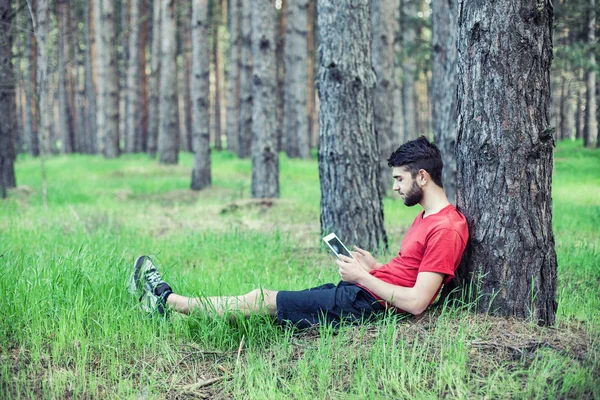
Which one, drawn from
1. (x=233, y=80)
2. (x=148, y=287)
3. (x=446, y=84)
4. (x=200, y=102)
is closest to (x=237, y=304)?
(x=148, y=287)

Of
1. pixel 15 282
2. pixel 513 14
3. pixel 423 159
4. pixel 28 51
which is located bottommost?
pixel 15 282

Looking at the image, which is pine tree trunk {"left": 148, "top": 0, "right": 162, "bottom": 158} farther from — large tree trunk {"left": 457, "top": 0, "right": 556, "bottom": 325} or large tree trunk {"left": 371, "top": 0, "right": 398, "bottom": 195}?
large tree trunk {"left": 457, "top": 0, "right": 556, "bottom": 325}

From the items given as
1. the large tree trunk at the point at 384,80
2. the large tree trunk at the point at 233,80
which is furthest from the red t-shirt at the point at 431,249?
the large tree trunk at the point at 233,80

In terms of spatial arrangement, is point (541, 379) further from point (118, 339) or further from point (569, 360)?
point (118, 339)

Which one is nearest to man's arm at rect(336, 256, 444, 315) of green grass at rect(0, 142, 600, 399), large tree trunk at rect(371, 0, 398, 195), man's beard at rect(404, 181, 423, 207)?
green grass at rect(0, 142, 600, 399)

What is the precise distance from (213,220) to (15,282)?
4290mm

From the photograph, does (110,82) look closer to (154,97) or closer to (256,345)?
(154,97)

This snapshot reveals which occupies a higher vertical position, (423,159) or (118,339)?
(423,159)

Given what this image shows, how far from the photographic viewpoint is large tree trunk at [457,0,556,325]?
3289mm

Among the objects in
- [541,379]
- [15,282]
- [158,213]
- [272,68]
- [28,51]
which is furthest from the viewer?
[28,51]

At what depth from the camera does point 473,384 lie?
9.30ft

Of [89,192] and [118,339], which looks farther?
[89,192]

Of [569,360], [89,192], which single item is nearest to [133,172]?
[89,192]

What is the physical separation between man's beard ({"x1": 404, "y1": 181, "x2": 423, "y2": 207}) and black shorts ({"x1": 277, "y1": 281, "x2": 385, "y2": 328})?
0.64 m
